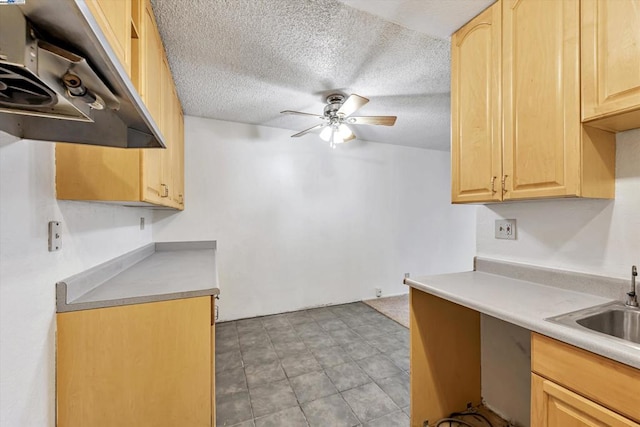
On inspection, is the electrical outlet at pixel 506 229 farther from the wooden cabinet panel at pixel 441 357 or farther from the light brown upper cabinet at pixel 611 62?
the light brown upper cabinet at pixel 611 62

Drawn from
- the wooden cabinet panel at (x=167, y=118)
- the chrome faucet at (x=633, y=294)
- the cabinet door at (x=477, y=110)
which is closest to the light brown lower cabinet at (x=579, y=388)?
the chrome faucet at (x=633, y=294)

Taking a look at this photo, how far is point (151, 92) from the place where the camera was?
4.82 ft

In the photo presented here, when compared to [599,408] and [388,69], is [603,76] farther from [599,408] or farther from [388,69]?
[388,69]

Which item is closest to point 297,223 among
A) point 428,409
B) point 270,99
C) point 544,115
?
point 270,99

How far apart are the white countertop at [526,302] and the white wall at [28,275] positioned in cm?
165

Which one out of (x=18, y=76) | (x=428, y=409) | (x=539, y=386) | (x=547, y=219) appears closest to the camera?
(x=18, y=76)

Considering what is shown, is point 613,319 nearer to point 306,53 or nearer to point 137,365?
point 137,365

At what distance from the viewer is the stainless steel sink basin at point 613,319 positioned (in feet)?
3.38

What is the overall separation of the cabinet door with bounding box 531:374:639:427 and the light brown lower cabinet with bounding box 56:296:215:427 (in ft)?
4.36

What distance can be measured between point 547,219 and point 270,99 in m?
2.33

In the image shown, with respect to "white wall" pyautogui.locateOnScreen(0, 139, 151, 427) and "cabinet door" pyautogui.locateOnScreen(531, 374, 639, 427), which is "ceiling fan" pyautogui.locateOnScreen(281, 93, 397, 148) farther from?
"cabinet door" pyautogui.locateOnScreen(531, 374, 639, 427)

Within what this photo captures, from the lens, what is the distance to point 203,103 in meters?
2.68

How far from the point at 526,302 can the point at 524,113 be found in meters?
0.87

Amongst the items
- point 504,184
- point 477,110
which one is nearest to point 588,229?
point 504,184
